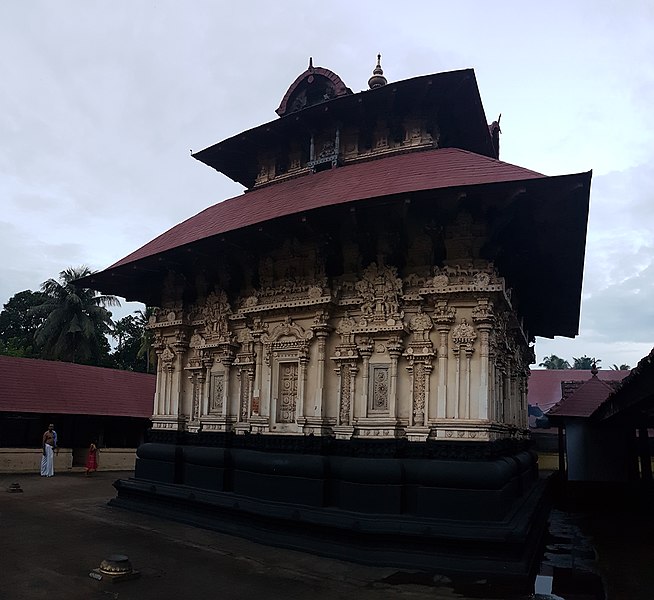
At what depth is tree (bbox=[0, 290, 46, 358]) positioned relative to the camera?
4219 cm

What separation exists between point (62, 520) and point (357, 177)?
301 inches

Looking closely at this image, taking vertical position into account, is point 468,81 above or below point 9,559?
above

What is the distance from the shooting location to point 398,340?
887 centimetres

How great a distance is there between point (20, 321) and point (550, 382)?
37931 mm

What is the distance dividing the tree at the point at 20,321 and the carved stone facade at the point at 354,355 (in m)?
34.9

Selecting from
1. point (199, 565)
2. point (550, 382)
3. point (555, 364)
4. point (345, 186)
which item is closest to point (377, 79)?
point (345, 186)

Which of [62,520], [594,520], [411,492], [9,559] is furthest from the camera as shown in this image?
[594,520]

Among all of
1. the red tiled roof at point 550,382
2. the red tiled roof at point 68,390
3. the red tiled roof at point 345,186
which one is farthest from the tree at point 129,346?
the red tiled roof at point 345,186

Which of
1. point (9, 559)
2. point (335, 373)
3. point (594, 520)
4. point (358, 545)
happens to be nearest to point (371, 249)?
point (335, 373)

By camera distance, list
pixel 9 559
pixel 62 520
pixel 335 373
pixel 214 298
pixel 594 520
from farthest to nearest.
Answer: pixel 594 520
pixel 214 298
pixel 62 520
pixel 335 373
pixel 9 559

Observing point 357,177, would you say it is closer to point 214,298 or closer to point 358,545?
point 214,298

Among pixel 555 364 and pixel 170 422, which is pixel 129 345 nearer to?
pixel 170 422

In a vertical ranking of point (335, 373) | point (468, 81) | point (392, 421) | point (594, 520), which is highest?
point (468, 81)

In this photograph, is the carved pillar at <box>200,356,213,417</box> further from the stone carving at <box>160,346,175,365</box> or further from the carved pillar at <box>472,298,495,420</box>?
the carved pillar at <box>472,298,495,420</box>
